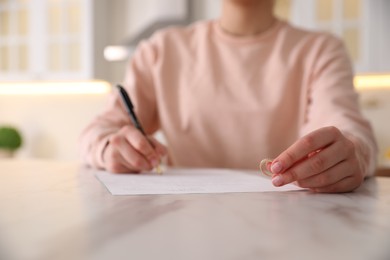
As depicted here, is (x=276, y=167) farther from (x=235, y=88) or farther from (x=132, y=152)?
(x=235, y=88)

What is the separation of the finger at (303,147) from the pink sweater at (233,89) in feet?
1.43

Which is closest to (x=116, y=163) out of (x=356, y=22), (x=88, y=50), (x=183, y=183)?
(x=183, y=183)

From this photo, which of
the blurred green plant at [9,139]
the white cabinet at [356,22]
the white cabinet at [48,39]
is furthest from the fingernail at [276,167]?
the blurred green plant at [9,139]

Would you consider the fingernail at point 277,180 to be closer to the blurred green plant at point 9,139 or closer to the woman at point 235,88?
the woman at point 235,88

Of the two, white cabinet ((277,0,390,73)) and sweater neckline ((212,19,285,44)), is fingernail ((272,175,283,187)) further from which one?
white cabinet ((277,0,390,73))

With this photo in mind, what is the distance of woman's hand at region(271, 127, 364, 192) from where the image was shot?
49 centimetres

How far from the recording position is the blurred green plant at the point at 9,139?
8.67ft

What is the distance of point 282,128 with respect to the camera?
104 cm

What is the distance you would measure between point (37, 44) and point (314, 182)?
8.17 ft

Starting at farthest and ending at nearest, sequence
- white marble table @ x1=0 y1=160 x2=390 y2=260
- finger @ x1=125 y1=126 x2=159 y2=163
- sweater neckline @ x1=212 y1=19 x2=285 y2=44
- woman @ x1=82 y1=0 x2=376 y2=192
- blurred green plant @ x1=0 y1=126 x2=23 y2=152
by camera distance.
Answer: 1. blurred green plant @ x1=0 y1=126 x2=23 y2=152
2. sweater neckline @ x1=212 y1=19 x2=285 y2=44
3. woman @ x1=82 y1=0 x2=376 y2=192
4. finger @ x1=125 y1=126 x2=159 y2=163
5. white marble table @ x1=0 y1=160 x2=390 y2=260

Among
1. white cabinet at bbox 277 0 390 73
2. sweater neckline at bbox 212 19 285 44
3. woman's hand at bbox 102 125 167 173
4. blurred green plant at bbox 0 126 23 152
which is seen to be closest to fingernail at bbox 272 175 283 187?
woman's hand at bbox 102 125 167 173

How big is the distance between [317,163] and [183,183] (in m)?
0.18

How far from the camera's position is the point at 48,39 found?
263cm

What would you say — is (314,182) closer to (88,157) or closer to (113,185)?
(113,185)
